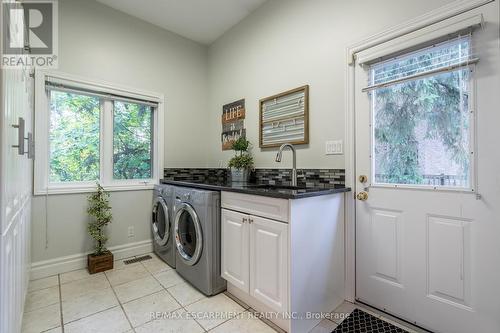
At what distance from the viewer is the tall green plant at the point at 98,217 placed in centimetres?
236

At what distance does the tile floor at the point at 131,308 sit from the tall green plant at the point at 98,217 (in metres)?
0.32

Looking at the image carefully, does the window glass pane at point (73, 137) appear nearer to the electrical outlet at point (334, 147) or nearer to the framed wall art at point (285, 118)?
the framed wall art at point (285, 118)

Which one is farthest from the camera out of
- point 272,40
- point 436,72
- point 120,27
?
point 120,27

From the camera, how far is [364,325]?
60.7 inches

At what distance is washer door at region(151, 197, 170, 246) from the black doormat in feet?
5.67

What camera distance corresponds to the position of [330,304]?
1.69 metres

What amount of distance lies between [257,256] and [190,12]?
269cm

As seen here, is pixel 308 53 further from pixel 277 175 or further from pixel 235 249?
pixel 235 249

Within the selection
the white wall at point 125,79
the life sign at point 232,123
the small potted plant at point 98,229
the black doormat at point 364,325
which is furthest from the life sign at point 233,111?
the black doormat at point 364,325

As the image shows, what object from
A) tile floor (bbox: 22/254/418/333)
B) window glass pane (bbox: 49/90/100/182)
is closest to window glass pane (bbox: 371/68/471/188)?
tile floor (bbox: 22/254/418/333)

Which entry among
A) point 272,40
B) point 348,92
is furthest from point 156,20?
point 348,92

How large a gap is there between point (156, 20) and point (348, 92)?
7.96 feet

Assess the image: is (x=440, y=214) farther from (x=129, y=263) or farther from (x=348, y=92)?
(x=129, y=263)

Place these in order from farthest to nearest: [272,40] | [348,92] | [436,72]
Result: [272,40] → [348,92] → [436,72]
